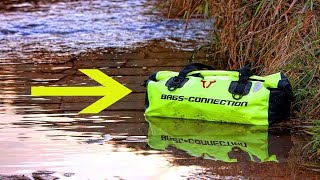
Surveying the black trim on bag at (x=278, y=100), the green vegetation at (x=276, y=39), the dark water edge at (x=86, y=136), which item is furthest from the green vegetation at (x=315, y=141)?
the black trim on bag at (x=278, y=100)

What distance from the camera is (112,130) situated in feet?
16.0

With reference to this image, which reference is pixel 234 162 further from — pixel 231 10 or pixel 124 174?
pixel 231 10

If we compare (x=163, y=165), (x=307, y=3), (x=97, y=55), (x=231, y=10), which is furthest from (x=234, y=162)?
(x=97, y=55)

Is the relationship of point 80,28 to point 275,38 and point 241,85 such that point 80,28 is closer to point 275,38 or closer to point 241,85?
point 275,38

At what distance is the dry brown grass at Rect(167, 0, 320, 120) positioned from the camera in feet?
16.7

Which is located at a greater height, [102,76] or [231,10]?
[231,10]

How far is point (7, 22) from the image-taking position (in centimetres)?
922

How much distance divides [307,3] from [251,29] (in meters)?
0.62

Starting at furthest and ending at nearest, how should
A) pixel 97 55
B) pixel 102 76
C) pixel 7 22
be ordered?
1. pixel 7 22
2. pixel 97 55
3. pixel 102 76

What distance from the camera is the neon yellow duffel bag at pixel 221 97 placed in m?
4.93

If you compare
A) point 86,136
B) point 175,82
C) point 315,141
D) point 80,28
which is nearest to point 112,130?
Answer: point 86,136

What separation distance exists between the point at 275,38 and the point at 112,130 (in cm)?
155

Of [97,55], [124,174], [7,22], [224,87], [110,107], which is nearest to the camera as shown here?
[124,174]

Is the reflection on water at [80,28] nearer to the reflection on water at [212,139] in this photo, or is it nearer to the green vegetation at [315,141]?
the reflection on water at [212,139]
